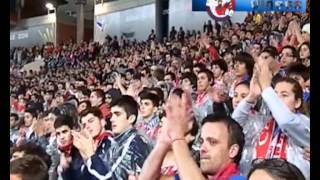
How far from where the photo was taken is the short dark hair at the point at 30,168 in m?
2.00

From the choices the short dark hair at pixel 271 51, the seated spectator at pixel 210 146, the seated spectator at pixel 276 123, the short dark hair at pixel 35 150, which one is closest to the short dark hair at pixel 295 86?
the seated spectator at pixel 276 123

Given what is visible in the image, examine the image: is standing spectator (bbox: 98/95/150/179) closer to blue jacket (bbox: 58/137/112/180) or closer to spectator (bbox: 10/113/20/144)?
blue jacket (bbox: 58/137/112/180)

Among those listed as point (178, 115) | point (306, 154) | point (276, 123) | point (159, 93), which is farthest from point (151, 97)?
point (306, 154)

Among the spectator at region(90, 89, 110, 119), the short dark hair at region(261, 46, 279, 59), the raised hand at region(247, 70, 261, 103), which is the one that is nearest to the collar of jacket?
the spectator at region(90, 89, 110, 119)

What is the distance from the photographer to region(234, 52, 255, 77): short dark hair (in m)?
1.93

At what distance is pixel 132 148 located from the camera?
80.2 inches

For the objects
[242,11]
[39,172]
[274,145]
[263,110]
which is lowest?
[39,172]

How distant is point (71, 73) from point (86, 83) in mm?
74

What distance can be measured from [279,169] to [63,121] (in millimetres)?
875

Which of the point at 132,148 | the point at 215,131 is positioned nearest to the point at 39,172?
the point at 132,148

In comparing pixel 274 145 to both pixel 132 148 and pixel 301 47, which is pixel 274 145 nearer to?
pixel 301 47

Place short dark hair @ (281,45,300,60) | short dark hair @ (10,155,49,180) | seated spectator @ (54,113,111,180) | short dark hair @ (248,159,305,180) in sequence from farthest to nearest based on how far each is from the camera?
Answer: seated spectator @ (54,113,111,180) → short dark hair @ (10,155,49,180) → short dark hair @ (281,45,300,60) → short dark hair @ (248,159,305,180)

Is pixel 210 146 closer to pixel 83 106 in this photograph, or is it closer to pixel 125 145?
pixel 125 145

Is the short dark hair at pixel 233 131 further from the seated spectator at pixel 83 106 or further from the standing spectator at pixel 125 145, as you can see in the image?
the seated spectator at pixel 83 106
